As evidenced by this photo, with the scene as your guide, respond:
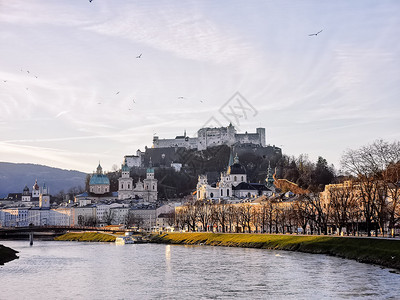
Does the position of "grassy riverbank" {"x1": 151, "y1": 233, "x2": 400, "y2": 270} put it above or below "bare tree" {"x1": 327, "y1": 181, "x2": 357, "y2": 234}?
below

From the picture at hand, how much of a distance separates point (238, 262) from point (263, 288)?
1655 cm

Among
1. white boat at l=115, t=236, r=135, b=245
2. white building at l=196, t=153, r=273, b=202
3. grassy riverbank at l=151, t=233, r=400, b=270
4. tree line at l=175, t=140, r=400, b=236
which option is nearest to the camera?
grassy riverbank at l=151, t=233, r=400, b=270

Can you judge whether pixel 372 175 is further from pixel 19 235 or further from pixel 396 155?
pixel 19 235

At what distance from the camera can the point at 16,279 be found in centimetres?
4566

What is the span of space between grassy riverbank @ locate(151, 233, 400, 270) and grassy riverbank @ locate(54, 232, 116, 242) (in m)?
24.5

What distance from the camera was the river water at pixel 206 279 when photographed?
3691cm

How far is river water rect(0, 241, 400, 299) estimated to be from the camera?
36.9 meters

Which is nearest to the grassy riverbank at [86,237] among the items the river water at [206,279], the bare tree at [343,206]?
the bare tree at [343,206]

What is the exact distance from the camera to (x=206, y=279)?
143 feet

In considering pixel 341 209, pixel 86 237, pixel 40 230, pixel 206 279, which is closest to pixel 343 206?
pixel 341 209

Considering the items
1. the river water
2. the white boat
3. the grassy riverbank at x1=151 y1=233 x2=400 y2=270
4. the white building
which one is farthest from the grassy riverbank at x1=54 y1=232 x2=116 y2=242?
the river water

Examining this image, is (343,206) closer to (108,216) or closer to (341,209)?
(341,209)

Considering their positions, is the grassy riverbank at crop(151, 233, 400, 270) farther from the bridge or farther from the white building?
the white building

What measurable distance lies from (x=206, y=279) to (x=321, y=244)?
69.1ft
